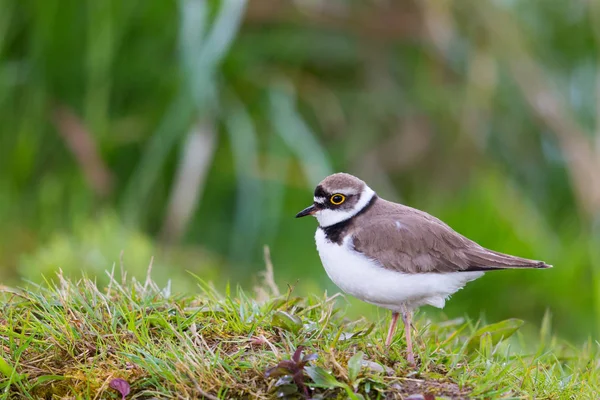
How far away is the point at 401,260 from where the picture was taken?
4.33 meters

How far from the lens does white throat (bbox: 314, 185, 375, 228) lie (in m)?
4.69

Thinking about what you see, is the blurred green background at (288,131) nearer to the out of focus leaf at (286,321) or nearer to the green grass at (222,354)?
the green grass at (222,354)

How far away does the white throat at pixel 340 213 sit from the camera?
4688mm

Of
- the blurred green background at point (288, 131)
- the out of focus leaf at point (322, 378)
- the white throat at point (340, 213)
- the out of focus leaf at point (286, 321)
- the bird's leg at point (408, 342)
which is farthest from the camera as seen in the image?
the blurred green background at point (288, 131)

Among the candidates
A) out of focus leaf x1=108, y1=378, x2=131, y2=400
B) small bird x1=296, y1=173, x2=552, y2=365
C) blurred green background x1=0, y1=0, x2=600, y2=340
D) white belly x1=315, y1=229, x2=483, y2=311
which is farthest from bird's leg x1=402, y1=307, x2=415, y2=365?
blurred green background x1=0, y1=0, x2=600, y2=340

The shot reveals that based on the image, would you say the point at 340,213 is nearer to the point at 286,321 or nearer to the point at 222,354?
the point at 286,321

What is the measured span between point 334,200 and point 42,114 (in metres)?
4.85

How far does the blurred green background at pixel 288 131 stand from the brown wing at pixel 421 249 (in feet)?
7.94

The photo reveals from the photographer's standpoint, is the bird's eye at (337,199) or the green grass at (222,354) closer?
the green grass at (222,354)

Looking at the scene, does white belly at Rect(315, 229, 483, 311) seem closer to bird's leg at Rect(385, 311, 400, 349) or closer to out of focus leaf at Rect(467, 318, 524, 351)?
bird's leg at Rect(385, 311, 400, 349)

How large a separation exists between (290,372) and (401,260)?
106 cm

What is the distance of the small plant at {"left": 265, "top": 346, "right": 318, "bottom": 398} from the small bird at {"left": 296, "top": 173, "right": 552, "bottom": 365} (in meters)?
0.71

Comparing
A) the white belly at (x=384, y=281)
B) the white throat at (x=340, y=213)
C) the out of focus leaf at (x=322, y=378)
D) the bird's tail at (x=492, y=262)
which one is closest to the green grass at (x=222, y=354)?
the out of focus leaf at (x=322, y=378)

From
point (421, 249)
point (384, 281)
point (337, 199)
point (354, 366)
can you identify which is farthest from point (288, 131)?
point (354, 366)
